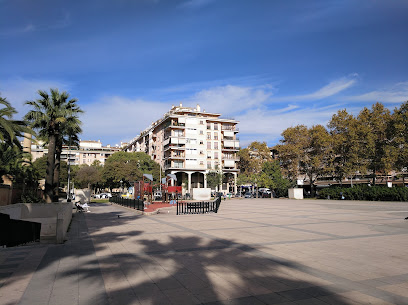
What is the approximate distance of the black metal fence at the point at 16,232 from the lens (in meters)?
9.66

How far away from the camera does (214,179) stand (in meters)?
65.6

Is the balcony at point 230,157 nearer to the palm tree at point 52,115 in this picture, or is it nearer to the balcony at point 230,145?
the balcony at point 230,145

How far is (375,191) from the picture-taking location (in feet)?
128

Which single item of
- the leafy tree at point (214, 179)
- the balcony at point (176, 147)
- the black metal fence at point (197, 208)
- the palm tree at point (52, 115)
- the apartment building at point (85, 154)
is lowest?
the black metal fence at point (197, 208)

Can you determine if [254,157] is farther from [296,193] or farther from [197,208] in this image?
[197,208]

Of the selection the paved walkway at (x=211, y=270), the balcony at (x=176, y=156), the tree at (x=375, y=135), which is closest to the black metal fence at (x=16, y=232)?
the paved walkway at (x=211, y=270)

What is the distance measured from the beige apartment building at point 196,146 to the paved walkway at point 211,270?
56.1m

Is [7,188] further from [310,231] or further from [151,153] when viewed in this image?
[151,153]

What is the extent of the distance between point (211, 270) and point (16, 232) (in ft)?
24.1

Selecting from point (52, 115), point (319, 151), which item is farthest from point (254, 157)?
point (52, 115)

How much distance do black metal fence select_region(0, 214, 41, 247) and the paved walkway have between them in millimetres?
671

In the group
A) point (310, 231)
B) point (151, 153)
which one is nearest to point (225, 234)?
point (310, 231)

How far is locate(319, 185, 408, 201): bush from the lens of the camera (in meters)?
36.3

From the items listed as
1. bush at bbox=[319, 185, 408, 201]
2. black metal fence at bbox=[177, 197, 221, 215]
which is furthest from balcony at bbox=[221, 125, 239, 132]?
black metal fence at bbox=[177, 197, 221, 215]
